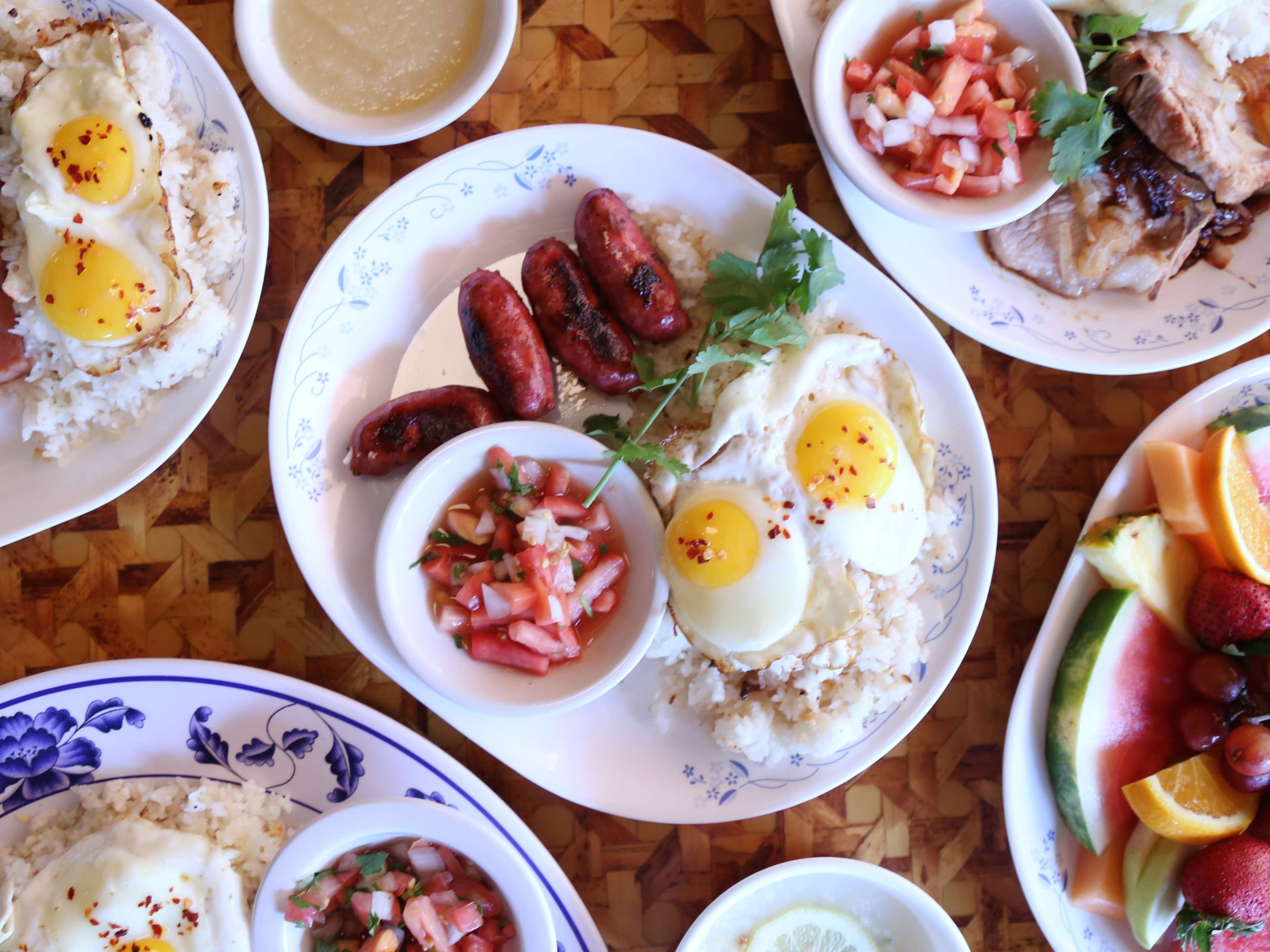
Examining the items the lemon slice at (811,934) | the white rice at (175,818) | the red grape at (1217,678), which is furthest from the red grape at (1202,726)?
the white rice at (175,818)

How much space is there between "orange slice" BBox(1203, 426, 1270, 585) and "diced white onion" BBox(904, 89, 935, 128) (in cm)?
120

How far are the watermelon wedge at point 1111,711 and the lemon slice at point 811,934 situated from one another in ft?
2.31

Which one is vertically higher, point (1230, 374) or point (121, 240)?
point (121, 240)

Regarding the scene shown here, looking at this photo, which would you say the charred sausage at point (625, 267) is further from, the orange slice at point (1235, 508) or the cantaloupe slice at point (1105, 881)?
the cantaloupe slice at point (1105, 881)

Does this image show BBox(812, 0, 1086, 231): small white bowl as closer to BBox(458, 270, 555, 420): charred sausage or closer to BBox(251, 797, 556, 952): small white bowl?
BBox(458, 270, 555, 420): charred sausage

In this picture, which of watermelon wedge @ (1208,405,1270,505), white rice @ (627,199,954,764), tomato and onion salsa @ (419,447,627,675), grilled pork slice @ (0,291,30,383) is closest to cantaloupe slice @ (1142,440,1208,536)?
watermelon wedge @ (1208,405,1270,505)

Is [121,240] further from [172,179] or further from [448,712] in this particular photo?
[448,712]

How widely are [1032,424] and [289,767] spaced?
2390mm

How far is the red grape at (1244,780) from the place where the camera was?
2.25m

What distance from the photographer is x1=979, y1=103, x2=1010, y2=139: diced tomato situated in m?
2.16

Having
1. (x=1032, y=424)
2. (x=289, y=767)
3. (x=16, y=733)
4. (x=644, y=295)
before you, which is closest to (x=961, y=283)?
(x=1032, y=424)

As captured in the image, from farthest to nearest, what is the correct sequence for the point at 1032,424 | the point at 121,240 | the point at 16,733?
the point at 1032,424 → the point at 16,733 → the point at 121,240

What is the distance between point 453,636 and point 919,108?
186 centimetres

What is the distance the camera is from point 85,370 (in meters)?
2.14
